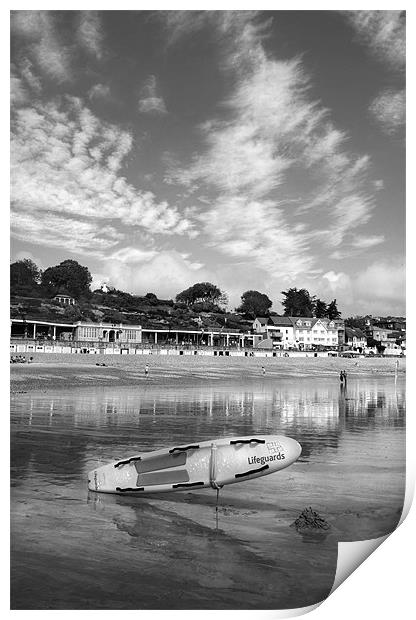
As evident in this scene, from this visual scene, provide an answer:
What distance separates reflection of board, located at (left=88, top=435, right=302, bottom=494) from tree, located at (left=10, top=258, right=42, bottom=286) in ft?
5.03

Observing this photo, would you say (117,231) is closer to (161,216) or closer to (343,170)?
(161,216)

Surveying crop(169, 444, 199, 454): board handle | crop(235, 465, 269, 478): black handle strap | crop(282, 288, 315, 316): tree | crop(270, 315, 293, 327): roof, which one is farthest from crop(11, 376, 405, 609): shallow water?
crop(282, 288, 315, 316): tree

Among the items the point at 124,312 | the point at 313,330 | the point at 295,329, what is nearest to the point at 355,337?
the point at 313,330

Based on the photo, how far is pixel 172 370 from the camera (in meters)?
12.3

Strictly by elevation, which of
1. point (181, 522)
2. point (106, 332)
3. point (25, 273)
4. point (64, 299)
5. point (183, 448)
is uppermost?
point (25, 273)

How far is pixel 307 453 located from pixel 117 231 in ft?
10.0

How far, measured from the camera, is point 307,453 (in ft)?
19.1

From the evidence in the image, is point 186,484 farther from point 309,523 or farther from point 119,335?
point 119,335

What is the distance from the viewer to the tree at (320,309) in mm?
5666

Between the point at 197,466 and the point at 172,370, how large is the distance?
8240 mm


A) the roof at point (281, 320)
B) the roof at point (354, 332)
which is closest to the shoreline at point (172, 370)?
the roof at point (354, 332)

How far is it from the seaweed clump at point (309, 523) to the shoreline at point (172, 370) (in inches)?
205

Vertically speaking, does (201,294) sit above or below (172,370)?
above

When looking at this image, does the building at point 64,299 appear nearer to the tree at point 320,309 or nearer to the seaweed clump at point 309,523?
the tree at point 320,309
